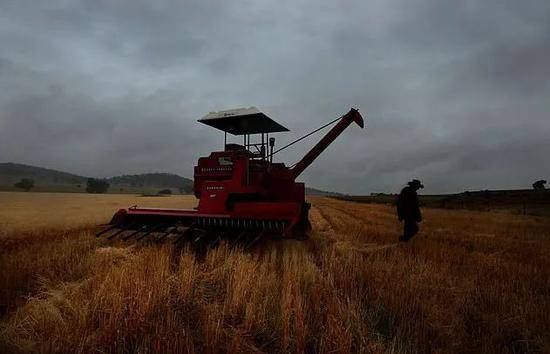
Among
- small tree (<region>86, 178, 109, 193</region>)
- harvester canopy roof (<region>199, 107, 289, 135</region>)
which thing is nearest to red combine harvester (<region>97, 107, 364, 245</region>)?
harvester canopy roof (<region>199, 107, 289, 135</region>)

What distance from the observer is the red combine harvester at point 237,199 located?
8219 millimetres

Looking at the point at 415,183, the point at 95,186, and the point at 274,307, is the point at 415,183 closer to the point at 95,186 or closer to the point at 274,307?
the point at 274,307

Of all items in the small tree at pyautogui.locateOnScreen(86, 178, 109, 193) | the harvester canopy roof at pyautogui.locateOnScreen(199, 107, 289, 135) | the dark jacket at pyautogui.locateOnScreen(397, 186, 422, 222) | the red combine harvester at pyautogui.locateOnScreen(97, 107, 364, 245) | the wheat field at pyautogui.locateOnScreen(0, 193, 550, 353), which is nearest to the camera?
the wheat field at pyautogui.locateOnScreen(0, 193, 550, 353)

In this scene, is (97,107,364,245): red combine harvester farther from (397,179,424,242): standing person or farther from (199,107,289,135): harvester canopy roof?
(397,179,424,242): standing person

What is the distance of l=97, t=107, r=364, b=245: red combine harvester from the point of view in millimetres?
8219

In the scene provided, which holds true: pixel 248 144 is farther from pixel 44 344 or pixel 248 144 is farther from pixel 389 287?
pixel 44 344

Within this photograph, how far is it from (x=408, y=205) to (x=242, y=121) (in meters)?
5.11

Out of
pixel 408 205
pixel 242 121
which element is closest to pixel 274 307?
pixel 242 121

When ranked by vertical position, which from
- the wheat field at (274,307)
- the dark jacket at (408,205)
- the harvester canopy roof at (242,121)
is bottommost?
the wheat field at (274,307)

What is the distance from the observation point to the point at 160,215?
30.7ft

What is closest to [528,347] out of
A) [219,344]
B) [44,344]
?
[219,344]

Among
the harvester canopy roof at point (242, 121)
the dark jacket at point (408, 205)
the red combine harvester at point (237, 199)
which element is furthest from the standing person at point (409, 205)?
the harvester canopy roof at point (242, 121)

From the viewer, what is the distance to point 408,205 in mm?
9828

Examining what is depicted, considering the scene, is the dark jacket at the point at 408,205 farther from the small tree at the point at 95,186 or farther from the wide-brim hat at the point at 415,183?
the small tree at the point at 95,186
